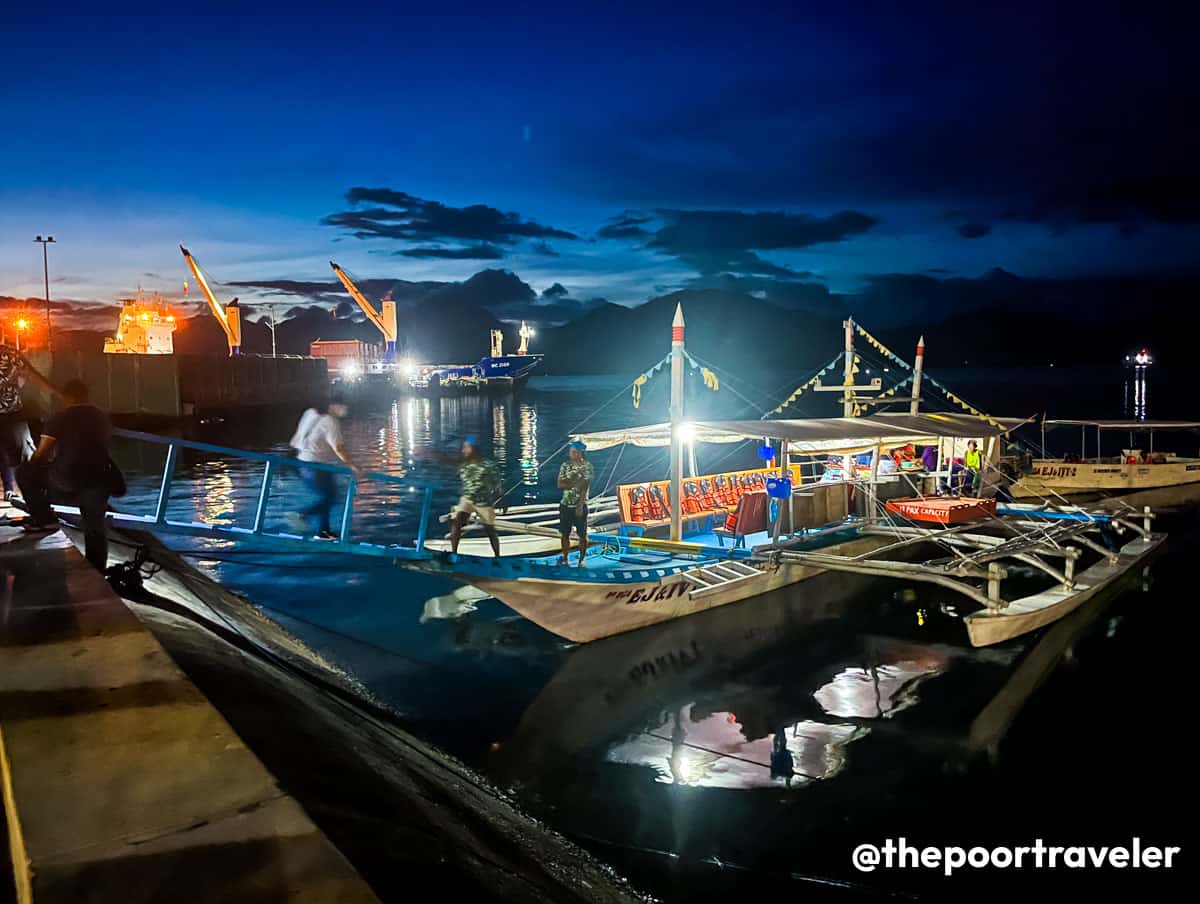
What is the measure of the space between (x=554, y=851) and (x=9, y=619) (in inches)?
200

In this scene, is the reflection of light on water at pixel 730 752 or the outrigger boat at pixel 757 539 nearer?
the reflection of light on water at pixel 730 752

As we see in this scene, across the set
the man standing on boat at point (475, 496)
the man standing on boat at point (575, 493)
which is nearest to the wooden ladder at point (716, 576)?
the man standing on boat at point (575, 493)

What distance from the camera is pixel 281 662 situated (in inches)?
418

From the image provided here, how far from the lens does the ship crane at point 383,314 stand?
425 feet

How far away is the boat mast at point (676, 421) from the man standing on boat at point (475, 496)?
364 centimetres

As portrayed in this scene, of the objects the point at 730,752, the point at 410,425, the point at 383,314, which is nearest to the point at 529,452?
the point at 410,425

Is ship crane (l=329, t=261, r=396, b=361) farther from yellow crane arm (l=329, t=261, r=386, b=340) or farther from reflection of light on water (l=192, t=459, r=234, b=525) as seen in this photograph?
reflection of light on water (l=192, t=459, r=234, b=525)

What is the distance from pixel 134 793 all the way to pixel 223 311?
124m

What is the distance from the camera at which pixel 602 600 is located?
13.5m

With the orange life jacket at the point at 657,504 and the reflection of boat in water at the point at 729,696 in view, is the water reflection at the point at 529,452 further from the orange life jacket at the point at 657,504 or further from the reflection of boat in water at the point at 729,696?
the reflection of boat in water at the point at 729,696

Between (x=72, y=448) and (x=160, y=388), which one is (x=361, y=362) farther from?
(x=72, y=448)

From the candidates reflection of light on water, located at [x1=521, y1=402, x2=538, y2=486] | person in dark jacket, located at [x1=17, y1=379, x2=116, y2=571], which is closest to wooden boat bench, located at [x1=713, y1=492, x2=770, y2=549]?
person in dark jacket, located at [x1=17, y1=379, x2=116, y2=571]

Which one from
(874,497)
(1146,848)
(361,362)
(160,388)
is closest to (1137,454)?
(874,497)

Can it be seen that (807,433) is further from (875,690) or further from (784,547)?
(875,690)
